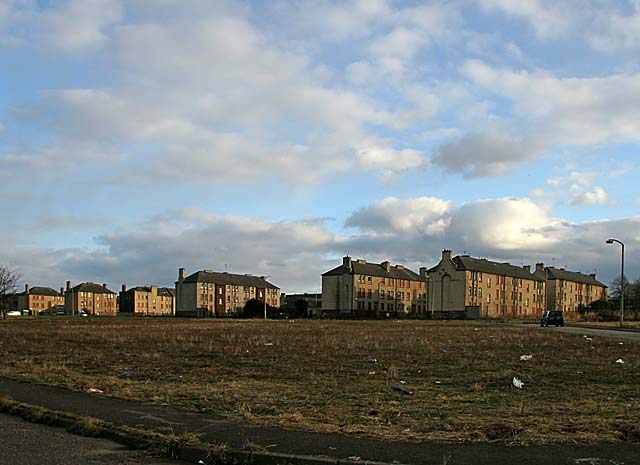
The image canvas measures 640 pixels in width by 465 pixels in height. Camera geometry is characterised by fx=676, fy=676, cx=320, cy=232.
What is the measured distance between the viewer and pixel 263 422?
33.6ft

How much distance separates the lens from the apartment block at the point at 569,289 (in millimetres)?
144500

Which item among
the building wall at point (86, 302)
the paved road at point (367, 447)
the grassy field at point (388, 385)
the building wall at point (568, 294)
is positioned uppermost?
the paved road at point (367, 447)

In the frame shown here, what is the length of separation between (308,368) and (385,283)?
122 meters

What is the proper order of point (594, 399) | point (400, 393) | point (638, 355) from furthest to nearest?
point (638, 355) → point (400, 393) → point (594, 399)

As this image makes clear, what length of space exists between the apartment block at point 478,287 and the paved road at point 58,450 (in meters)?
111

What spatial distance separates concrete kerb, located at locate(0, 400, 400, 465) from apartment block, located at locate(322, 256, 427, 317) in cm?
11818

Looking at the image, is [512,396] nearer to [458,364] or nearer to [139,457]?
[458,364]

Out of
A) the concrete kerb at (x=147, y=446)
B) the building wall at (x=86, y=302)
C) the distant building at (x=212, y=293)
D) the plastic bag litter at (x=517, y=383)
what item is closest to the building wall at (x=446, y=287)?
the distant building at (x=212, y=293)

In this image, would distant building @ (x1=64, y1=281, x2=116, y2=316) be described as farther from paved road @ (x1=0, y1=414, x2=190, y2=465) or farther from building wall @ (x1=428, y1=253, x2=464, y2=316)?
paved road @ (x1=0, y1=414, x2=190, y2=465)

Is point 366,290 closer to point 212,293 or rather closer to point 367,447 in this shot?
point 212,293

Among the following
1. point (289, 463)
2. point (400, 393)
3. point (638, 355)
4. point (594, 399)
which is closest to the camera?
point (289, 463)

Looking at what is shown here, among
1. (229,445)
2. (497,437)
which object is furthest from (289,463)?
(497,437)

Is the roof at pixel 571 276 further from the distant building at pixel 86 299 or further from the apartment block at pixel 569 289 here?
the distant building at pixel 86 299

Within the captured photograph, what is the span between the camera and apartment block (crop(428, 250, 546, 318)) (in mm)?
119688
